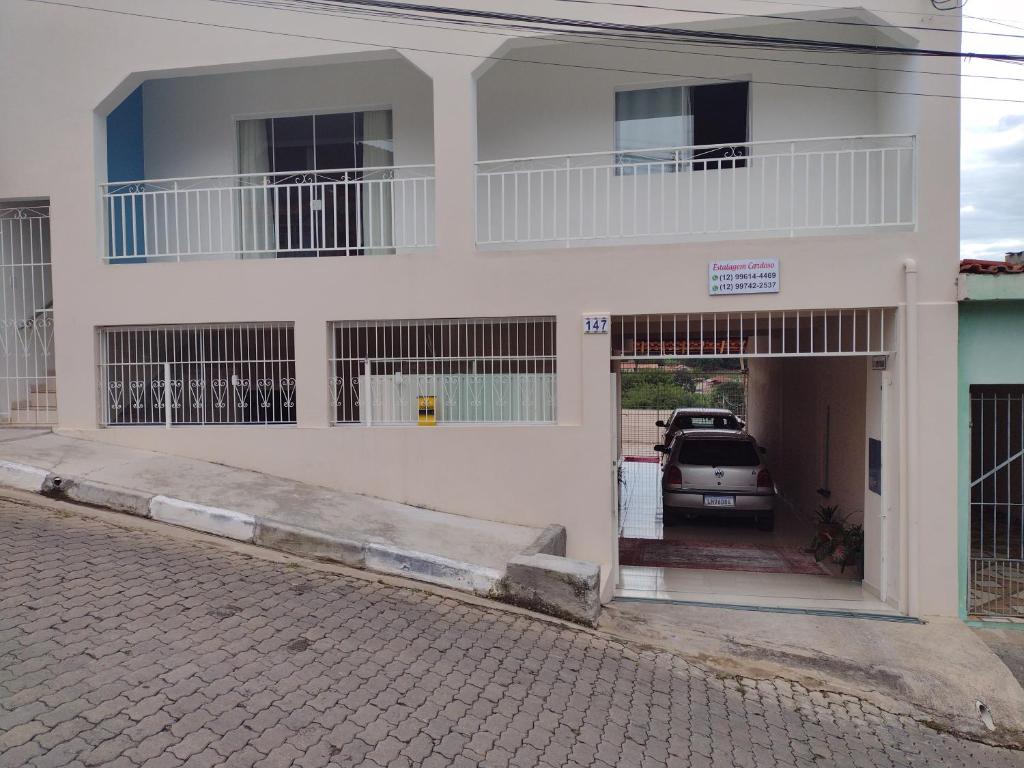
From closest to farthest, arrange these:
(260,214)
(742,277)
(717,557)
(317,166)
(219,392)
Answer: (742,277), (219,392), (717,557), (317,166), (260,214)

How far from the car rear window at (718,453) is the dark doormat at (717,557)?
112 centimetres

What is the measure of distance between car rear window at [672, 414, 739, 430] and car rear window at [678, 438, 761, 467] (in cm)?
301

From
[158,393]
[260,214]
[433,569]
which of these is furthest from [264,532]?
[260,214]

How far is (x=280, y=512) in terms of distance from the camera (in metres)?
5.91

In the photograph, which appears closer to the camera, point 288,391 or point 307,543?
point 307,543

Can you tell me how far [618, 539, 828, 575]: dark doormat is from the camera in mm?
7402

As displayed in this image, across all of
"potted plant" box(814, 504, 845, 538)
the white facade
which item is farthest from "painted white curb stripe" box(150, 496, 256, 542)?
"potted plant" box(814, 504, 845, 538)

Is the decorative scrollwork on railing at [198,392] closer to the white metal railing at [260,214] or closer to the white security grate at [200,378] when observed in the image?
the white security grate at [200,378]

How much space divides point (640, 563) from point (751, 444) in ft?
8.85

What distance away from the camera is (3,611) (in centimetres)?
395

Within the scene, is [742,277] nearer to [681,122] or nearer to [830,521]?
[681,122]

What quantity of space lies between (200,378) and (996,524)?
8875 mm

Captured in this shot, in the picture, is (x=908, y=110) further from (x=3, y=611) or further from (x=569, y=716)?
(x=3, y=611)

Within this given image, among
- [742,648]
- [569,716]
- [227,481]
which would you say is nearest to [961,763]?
[742,648]
